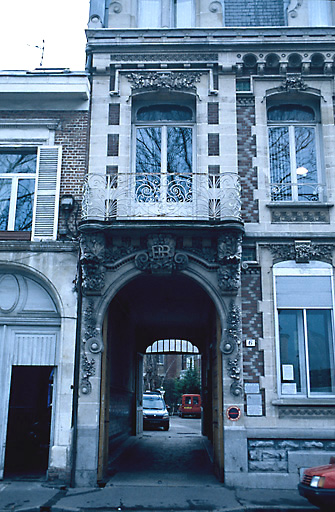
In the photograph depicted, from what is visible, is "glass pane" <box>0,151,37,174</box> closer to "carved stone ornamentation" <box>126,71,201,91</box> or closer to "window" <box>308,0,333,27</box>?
"carved stone ornamentation" <box>126,71,201,91</box>

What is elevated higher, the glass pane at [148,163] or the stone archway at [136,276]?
the glass pane at [148,163]

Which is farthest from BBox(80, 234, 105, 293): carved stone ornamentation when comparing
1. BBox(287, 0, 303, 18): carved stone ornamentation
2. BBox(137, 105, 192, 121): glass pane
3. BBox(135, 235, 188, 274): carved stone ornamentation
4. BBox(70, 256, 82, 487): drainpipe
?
BBox(287, 0, 303, 18): carved stone ornamentation

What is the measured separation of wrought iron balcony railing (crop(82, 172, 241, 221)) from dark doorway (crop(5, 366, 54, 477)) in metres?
6.48

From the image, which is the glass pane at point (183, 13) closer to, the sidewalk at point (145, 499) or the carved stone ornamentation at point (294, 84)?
the carved stone ornamentation at point (294, 84)

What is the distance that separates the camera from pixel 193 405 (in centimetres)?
4144

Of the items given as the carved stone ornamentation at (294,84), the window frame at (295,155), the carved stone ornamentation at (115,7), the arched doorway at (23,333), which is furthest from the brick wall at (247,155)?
the arched doorway at (23,333)

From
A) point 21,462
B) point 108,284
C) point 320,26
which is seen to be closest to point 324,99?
point 320,26

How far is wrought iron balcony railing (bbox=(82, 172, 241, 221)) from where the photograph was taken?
1133cm

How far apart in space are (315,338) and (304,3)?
8307 mm

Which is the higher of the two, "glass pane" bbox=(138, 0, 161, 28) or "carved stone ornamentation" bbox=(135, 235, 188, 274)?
"glass pane" bbox=(138, 0, 161, 28)

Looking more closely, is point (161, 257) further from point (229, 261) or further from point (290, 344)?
point (290, 344)

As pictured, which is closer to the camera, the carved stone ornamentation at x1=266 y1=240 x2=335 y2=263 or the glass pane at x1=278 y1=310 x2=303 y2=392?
the glass pane at x1=278 y1=310 x2=303 y2=392

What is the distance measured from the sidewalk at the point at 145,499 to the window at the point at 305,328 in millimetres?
2194

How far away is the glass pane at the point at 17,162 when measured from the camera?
1259cm
